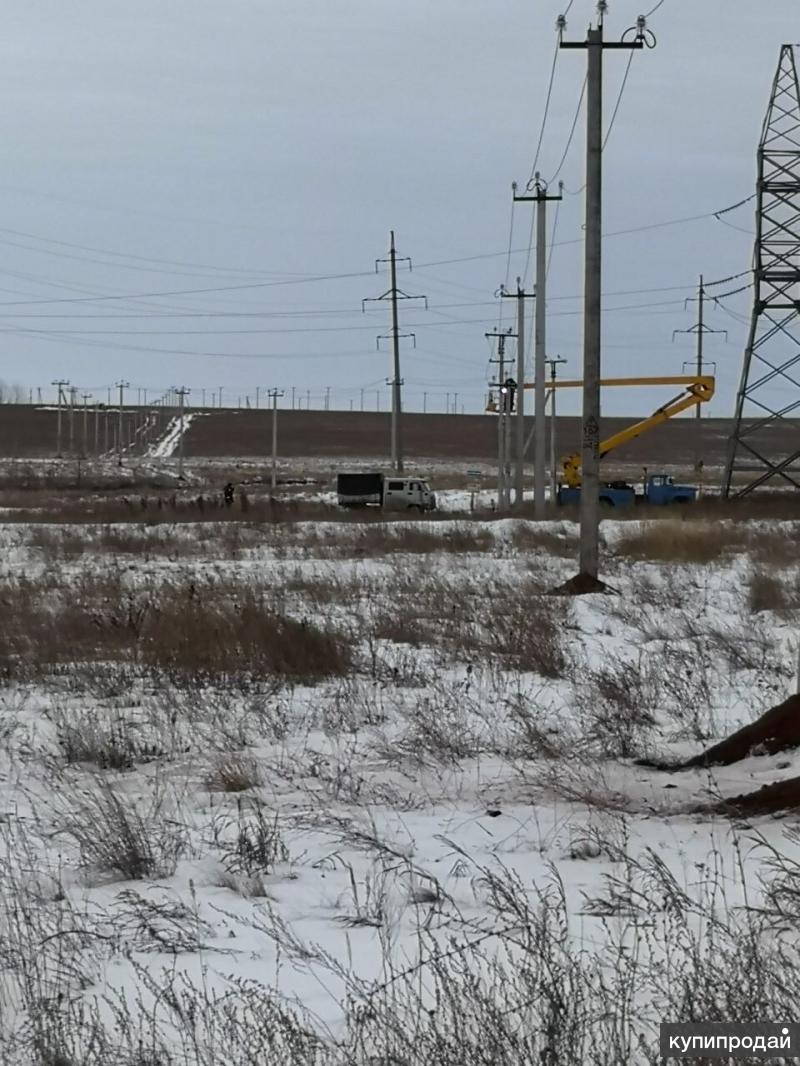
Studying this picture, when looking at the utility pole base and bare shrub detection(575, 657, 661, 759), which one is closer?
bare shrub detection(575, 657, 661, 759)

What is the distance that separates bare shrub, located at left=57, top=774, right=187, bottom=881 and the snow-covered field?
0.02 m

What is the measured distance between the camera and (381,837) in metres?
6.26

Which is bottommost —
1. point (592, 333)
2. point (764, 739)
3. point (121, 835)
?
point (121, 835)

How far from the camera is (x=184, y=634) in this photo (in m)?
12.0

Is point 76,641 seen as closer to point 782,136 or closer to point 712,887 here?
point 712,887

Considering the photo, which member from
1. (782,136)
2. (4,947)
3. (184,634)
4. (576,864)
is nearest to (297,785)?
(576,864)

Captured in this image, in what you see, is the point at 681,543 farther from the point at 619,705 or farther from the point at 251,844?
the point at 251,844

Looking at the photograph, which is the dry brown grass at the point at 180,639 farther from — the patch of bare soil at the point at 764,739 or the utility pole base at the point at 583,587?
the utility pole base at the point at 583,587

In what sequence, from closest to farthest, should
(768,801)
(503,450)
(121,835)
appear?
(121,835) → (768,801) → (503,450)

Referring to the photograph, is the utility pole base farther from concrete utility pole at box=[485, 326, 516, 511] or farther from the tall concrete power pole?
concrete utility pole at box=[485, 326, 516, 511]

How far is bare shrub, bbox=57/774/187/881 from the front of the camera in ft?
19.1

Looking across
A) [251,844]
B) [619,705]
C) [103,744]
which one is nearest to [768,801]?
[251,844]

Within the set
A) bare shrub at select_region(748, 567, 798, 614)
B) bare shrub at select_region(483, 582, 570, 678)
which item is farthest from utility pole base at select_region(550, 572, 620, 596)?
bare shrub at select_region(748, 567, 798, 614)

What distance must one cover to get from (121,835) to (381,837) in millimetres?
1196
